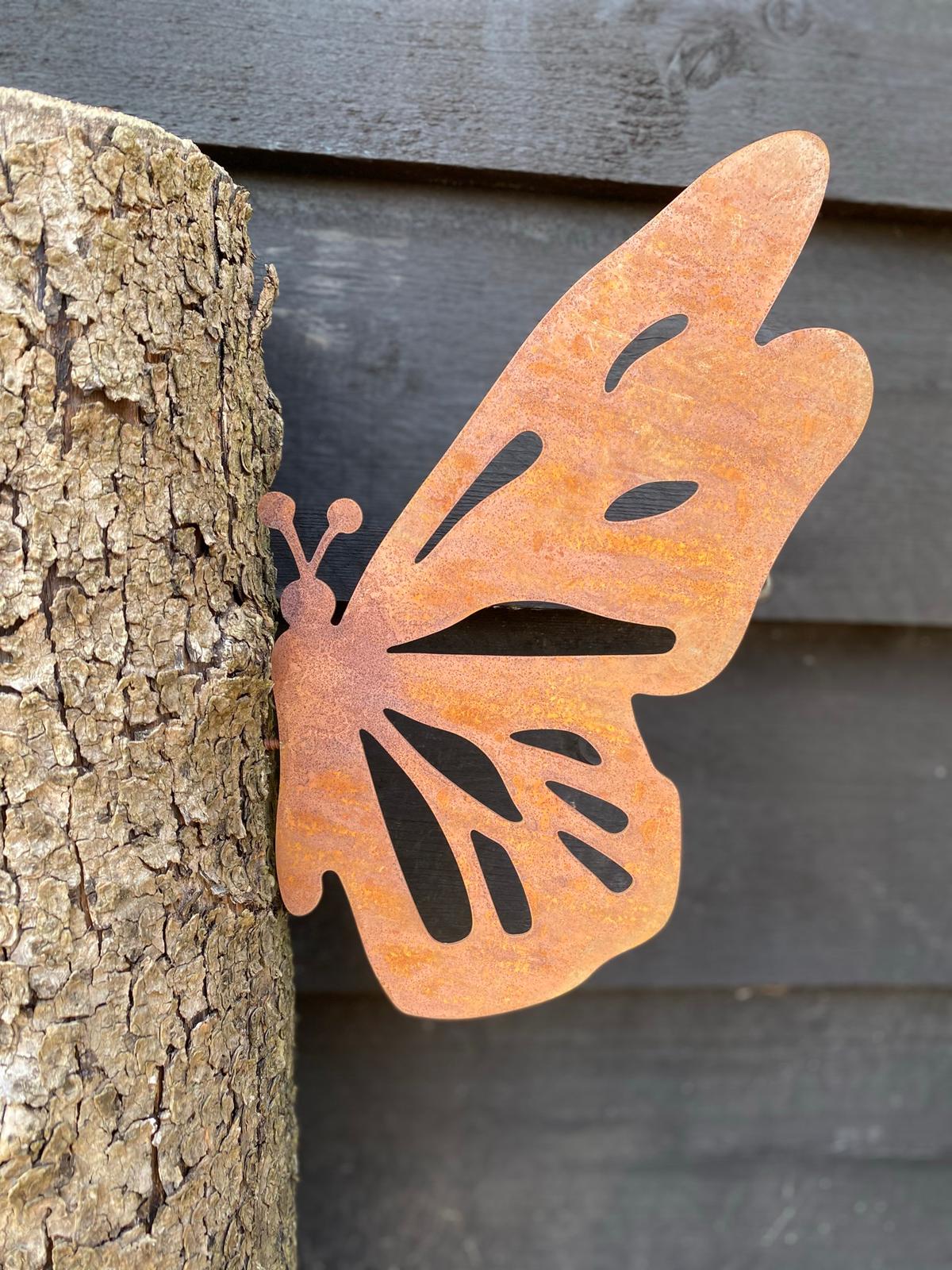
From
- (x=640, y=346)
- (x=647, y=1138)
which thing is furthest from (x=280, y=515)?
(x=647, y=1138)

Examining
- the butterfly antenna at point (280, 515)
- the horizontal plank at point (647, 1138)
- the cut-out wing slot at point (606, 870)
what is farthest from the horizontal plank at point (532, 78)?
the horizontal plank at point (647, 1138)

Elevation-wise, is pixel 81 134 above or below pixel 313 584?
above

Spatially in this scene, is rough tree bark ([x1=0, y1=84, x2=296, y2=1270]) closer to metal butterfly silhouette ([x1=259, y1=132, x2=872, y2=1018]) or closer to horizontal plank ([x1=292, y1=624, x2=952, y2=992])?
metal butterfly silhouette ([x1=259, y1=132, x2=872, y2=1018])

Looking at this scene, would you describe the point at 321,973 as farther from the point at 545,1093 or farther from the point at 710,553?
the point at 710,553

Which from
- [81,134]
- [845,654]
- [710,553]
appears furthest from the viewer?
[845,654]

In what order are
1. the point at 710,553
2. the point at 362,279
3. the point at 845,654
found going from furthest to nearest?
1. the point at 845,654
2. the point at 362,279
3. the point at 710,553

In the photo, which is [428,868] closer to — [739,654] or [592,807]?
[592,807]

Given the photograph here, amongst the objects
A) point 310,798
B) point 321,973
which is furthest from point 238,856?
point 321,973
